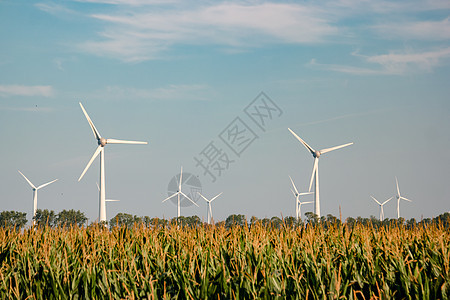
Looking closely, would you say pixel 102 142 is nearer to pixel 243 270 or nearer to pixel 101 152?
pixel 101 152

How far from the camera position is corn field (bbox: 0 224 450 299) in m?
13.3

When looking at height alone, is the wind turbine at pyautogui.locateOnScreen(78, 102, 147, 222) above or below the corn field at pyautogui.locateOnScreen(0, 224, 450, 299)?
above

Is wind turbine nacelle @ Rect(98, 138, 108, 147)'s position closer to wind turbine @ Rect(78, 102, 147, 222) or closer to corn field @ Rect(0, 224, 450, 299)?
wind turbine @ Rect(78, 102, 147, 222)

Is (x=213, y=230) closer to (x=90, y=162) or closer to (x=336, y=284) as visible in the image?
(x=336, y=284)

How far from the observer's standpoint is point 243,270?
14180mm

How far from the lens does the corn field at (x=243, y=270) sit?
13344 mm

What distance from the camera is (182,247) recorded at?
1805 cm

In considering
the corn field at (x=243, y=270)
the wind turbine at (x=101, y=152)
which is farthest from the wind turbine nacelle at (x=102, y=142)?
the corn field at (x=243, y=270)

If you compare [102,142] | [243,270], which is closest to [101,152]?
[102,142]

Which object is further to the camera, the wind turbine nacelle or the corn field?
the wind turbine nacelle

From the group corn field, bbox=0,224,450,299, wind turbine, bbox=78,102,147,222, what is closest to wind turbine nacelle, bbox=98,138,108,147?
wind turbine, bbox=78,102,147,222

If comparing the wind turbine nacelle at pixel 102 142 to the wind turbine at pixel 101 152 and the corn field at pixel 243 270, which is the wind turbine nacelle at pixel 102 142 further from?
the corn field at pixel 243 270

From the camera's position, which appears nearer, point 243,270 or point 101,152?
point 243,270

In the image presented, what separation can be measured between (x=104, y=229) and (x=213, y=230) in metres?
5.52
